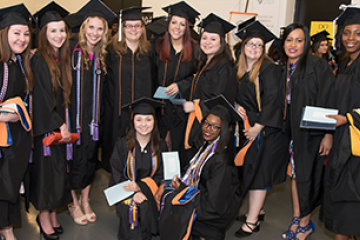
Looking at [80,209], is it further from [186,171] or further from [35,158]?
[186,171]

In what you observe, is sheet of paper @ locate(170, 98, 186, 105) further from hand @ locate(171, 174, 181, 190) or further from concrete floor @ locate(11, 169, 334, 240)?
concrete floor @ locate(11, 169, 334, 240)

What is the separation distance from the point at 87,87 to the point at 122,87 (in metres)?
0.44

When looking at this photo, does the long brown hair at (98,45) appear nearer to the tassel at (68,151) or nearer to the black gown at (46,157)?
the black gown at (46,157)

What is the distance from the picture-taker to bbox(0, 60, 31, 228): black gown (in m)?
2.56

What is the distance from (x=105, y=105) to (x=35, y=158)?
1061 mm

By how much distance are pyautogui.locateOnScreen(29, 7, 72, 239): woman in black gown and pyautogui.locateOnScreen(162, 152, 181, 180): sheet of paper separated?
947mm

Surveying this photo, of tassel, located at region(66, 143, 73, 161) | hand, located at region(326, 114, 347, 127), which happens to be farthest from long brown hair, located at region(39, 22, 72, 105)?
hand, located at region(326, 114, 347, 127)

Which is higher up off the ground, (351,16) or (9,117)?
(351,16)

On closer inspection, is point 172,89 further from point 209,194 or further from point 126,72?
point 209,194

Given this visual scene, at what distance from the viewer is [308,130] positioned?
295 centimetres

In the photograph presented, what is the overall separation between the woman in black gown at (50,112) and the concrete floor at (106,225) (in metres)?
0.23

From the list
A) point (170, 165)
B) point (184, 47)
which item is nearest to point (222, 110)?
point (170, 165)

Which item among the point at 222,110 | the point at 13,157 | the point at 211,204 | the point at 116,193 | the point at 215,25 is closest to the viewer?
the point at 13,157

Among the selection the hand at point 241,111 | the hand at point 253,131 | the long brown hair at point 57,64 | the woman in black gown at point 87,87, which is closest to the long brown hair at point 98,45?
the woman in black gown at point 87,87
